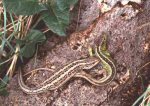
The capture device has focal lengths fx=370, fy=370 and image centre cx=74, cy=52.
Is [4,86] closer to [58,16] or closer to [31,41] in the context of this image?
[31,41]

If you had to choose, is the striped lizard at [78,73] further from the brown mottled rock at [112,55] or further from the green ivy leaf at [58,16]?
the green ivy leaf at [58,16]

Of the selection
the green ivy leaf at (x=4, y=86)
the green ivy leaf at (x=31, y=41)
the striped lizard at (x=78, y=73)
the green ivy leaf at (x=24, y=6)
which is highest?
the green ivy leaf at (x=24, y=6)

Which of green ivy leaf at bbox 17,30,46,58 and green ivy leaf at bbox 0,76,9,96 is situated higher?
green ivy leaf at bbox 17,30,46,58

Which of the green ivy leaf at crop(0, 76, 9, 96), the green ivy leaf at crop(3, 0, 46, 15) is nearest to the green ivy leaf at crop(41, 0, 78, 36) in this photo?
the green ivy leaf at crop(3, 0, 46, 15)

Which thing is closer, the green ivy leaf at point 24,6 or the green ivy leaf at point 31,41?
the green ivy leaf at point 24,6

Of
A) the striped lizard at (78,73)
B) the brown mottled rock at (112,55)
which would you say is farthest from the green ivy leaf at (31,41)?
the striped lizard at (78,73)

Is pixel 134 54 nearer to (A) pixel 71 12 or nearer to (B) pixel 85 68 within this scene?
(B) pixel 85 68

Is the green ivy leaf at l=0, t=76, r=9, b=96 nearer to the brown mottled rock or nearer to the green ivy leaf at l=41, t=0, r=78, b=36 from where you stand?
the brown mottled rock
